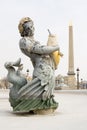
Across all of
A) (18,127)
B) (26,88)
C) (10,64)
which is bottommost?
(18,127)

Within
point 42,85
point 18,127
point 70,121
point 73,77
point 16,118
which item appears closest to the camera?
point 18,127

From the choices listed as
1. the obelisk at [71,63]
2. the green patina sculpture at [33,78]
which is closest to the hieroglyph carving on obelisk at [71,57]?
the obelisk at [71,63]

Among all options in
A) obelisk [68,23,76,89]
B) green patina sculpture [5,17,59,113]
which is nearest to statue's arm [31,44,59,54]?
green patina sculpture [5,17,59,113]

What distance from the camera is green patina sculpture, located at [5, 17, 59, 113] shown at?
8.52 meters

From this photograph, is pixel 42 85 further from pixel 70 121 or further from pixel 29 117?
pixel 70 121

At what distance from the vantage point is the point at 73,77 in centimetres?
4819

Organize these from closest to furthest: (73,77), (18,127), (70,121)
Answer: (18,127)
(70,121)
(73,77)

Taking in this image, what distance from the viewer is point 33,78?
877 centimetres

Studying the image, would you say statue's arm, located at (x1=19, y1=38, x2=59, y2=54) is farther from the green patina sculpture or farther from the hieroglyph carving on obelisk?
the hieroglyph carving on obelisk

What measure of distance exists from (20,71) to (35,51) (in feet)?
2.20

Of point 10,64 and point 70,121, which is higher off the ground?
point 10,64

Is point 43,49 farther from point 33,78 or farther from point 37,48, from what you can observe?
point 33,78

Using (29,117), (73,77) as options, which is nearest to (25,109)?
(29,117)

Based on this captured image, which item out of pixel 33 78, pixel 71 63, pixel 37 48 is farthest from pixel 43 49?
pixel 71 63
